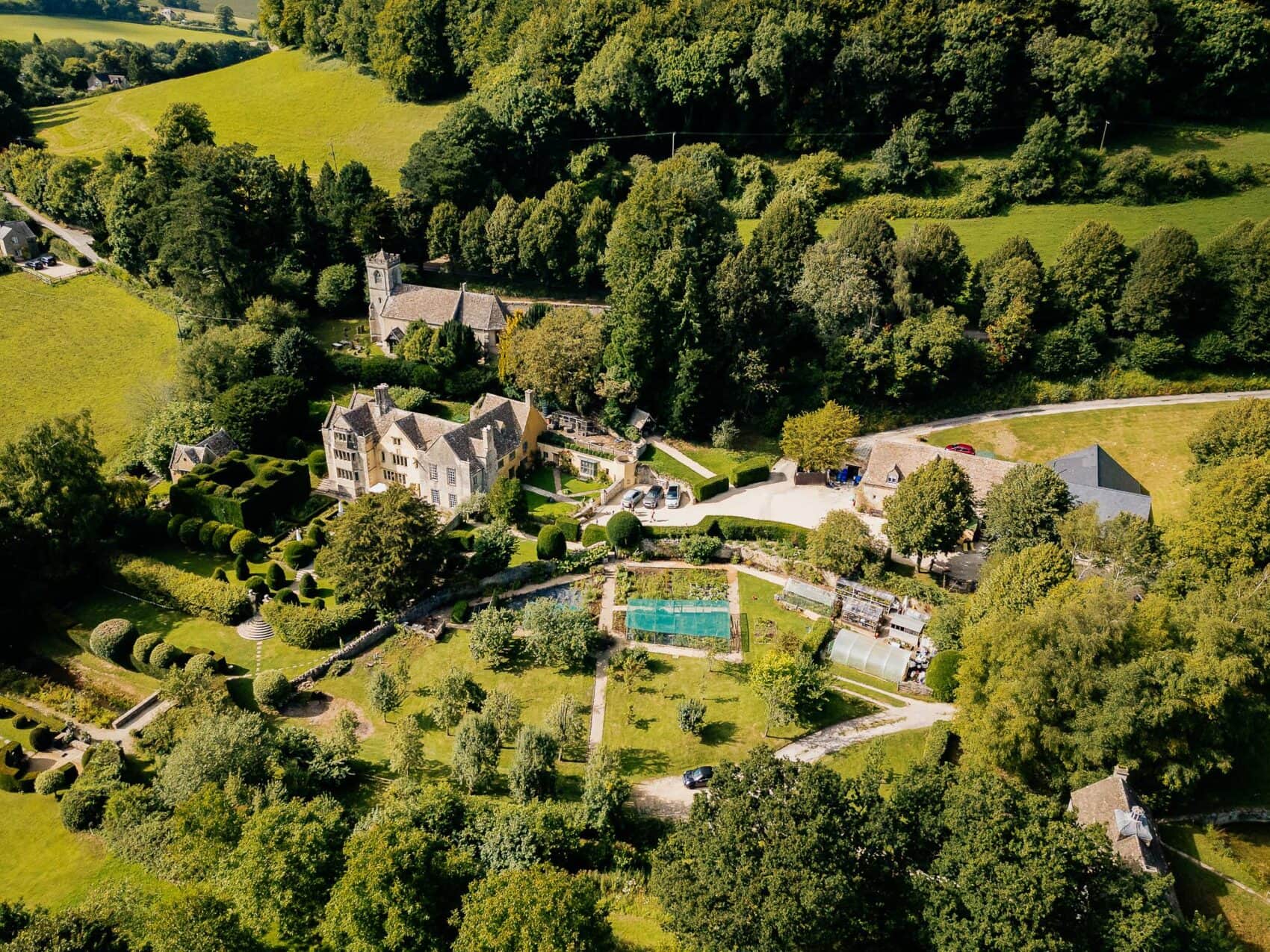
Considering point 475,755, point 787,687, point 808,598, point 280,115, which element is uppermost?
point 280,115

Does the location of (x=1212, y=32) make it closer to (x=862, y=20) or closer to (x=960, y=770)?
(x=862, y=20)

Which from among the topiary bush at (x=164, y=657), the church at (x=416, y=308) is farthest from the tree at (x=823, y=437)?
the topiary bush at (x=164, y=657)

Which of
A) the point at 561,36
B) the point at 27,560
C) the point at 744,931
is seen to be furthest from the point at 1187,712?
the point at 561,36

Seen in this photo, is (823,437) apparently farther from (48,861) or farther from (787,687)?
(48,861)

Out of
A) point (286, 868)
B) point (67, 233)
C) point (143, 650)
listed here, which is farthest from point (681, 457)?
point (67, 233)

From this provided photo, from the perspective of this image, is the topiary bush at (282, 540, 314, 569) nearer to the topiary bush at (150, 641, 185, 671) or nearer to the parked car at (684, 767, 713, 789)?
→ the topiary bush at (150, 641, 185, 671)

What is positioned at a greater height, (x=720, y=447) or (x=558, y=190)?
(x=558, y=190)

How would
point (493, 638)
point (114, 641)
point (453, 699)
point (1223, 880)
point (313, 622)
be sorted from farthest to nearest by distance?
point (313, 622)
point (114, 641)
point (493, 638)
point (453, 699)
point (1223, 880)
